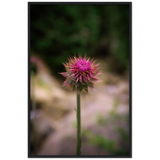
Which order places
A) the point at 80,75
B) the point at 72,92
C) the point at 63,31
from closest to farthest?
the point at 80,75 < the point at 72,92 < the point at 63,31

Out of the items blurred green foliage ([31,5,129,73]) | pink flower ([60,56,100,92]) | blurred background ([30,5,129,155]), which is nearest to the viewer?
pink flower ([60,56,100,92])

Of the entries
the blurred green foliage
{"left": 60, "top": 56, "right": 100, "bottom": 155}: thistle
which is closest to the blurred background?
the blurred green foliage

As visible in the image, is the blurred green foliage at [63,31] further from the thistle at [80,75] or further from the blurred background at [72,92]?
the thistle at [80,75]

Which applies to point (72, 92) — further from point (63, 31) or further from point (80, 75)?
point (63, 31)

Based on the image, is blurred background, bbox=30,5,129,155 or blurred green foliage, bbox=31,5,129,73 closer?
blurred background, bbox=30,5,129,155

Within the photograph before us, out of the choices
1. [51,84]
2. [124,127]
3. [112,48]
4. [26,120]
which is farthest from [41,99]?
[112,48]

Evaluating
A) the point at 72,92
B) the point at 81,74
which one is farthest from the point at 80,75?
the point at 72,92

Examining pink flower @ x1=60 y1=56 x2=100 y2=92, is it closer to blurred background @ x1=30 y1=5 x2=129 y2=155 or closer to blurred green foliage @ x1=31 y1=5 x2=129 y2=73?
blurred background @ x1=30 y1=5 x2=129 y2=155

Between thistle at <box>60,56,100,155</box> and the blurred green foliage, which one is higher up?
the blurred green foliage

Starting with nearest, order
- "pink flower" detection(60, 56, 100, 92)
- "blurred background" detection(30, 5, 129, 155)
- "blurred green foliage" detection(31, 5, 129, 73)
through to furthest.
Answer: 1. "pink flower" detection(60, 56, 100, 92)
2. "blurred background" detection(30, 5, 129, 155)
3. "blurred green foliage" detection(31, 5, 129, 73)
